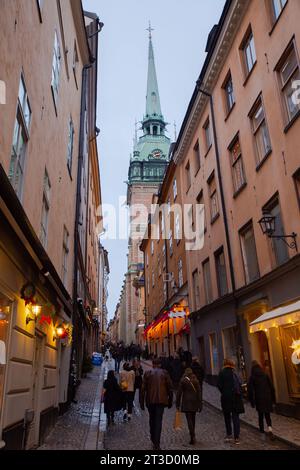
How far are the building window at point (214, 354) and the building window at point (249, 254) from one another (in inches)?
208

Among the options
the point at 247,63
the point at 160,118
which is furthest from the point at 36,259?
the point at 160,118

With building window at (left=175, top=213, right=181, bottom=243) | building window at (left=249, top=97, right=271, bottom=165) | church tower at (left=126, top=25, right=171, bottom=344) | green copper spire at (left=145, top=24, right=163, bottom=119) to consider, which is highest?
green copper spire at (left=145, top=24, right=163, bottom=119)

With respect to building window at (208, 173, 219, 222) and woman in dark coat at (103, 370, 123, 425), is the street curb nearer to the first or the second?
woman in dark coat at (103, 370, 123, 425)

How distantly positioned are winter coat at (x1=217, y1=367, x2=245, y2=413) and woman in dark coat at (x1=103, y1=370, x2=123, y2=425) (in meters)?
3.89

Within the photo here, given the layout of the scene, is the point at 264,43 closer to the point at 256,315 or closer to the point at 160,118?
the point at 256,315

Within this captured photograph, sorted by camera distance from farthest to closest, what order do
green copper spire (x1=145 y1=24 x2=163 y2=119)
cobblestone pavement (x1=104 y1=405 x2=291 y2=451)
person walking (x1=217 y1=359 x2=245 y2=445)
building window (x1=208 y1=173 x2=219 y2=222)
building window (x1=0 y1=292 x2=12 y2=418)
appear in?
green copper spire (x1=145 y1=24 x2=163 y2=119) < building window (x1=208 y1=173 x2=219 y2=222) < person walking (x1=217 y1=359 x2=245 y2=445) < cobblestone pavement (x1=104 y1=405 x2=291 y2=451) < building window (x1=0 y1=292 x2=12 y2=418)

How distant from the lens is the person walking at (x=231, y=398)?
8766 millimetres

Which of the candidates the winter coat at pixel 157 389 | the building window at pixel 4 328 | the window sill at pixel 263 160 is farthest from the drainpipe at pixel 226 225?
the building window at pixel 4 328

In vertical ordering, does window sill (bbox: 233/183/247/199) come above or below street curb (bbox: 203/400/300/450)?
above

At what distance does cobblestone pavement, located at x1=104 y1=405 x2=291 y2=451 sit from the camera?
8.48 meters

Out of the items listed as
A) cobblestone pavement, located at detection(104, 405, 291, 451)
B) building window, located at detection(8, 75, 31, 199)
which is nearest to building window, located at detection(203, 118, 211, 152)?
cobblestone pavement, located at detection(104, 405, 291, 451)

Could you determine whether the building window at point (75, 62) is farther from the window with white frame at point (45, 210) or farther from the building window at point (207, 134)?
the building window at point (207, 134)

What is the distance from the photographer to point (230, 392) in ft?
29.5

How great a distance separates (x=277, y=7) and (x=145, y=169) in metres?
79.4
